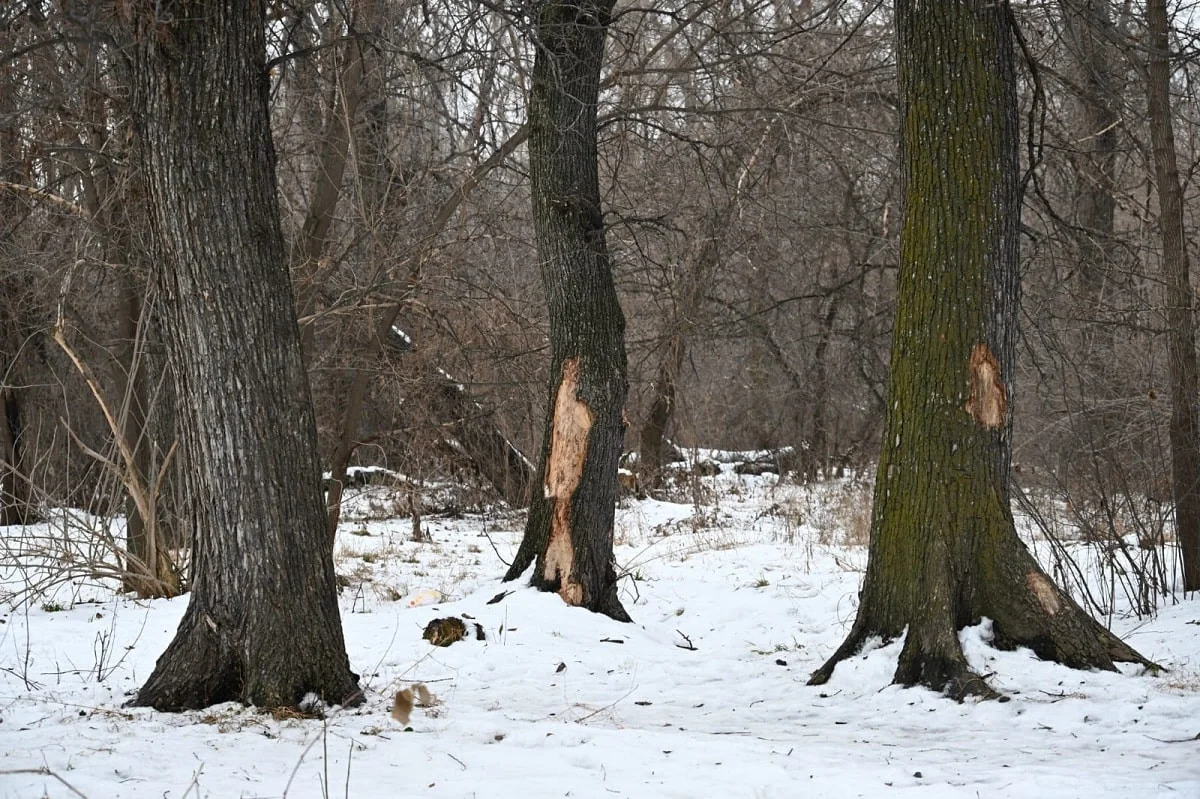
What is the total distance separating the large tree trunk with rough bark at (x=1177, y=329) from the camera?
7277 mm

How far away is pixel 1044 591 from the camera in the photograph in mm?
5203

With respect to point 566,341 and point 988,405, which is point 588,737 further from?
point 566,341

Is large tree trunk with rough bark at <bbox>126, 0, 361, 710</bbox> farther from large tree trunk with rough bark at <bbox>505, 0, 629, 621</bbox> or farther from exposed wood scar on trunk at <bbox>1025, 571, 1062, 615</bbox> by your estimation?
exposed wood scar on trunk at <bbox>1025, 571, 1062, 615</bbox>

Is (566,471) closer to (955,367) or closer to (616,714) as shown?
(616,714)

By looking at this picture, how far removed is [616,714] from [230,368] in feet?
8.25

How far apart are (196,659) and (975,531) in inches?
149

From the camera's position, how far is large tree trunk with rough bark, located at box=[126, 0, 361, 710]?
4531 mm

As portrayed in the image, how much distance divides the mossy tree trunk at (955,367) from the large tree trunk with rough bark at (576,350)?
7.83ft

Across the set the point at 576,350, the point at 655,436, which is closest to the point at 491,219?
the point at 576,350

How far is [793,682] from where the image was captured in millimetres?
5840

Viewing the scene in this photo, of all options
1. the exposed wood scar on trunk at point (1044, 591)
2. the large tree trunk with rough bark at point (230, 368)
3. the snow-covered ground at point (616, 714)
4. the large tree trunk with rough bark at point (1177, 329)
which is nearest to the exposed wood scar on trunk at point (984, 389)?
the exposed wood scar on trunk at point (1044, 591)

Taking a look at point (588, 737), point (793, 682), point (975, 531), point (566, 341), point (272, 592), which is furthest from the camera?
point (566, 341)

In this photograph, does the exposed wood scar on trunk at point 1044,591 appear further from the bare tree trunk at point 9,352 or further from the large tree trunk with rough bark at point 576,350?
the bare tree trunk at point 9,352

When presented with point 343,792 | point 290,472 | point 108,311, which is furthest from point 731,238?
point 343,792
